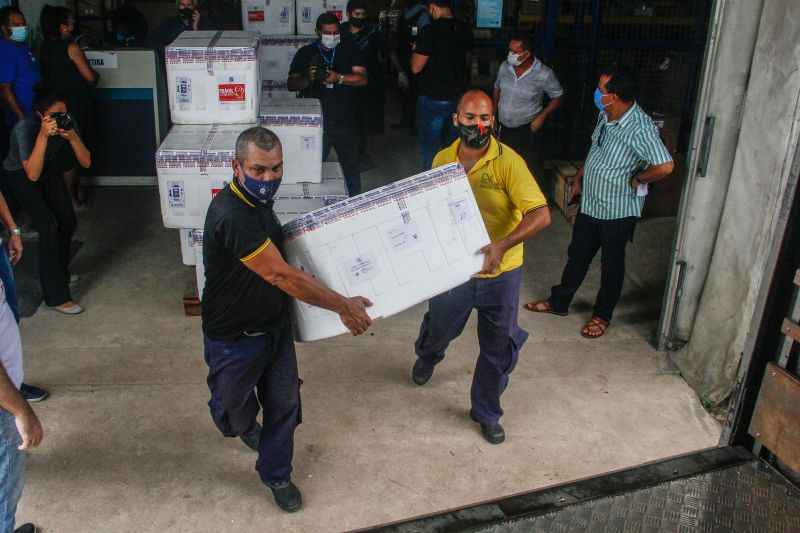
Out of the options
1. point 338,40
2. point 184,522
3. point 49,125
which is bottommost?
point 184,522

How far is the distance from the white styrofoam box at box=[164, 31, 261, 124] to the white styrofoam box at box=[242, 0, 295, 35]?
84.3 inches

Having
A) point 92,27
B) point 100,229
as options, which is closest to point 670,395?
point 100,229

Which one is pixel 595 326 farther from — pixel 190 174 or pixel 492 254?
pixel 190 174

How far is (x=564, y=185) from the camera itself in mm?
7367

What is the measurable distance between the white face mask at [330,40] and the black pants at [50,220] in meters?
2.32

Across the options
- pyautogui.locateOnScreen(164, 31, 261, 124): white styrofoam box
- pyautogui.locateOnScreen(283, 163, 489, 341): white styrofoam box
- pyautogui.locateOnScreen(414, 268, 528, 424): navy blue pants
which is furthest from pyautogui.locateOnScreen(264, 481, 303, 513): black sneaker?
pyautogui.locateOnScreen(164, 31, 261, 124): white styrofoam box

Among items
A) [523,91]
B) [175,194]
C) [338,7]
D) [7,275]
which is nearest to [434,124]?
[523,91]

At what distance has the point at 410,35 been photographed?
929 cm

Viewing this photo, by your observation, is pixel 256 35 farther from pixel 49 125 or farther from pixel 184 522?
pixel 184 522

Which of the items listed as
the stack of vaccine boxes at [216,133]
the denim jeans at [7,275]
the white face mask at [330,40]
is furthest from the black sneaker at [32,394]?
the white face mask at [330,40]

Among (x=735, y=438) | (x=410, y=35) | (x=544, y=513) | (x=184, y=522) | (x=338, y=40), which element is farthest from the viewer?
(x=410, y=35)

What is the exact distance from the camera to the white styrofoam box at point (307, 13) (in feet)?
24.2

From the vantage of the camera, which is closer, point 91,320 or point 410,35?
point 91,320

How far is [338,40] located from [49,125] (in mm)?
2487
